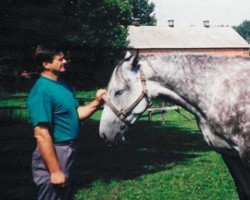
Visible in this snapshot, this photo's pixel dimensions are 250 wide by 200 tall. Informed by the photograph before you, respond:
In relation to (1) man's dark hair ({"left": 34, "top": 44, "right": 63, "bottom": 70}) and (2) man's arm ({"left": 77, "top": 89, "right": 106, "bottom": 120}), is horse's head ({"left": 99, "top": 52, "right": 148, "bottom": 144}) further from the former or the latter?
(1) man's dark hair ({"left": 34, "top": 44, "right": 63, "bottom": 70})

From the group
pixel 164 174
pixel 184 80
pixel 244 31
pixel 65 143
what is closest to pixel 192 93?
pixel 184 80

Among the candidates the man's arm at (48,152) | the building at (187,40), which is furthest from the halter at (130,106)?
the building at (187,40)

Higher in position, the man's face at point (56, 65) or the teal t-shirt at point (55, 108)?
the man's face at point (56, 65)

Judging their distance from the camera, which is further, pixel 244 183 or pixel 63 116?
pixel 244 183

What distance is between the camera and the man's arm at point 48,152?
426 cm

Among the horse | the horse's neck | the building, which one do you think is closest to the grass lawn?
the horse

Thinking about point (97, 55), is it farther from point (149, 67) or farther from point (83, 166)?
point (149, 67)

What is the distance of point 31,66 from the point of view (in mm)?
10766

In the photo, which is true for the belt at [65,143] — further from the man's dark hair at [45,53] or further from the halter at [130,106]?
the man's dark hair at [45,53]

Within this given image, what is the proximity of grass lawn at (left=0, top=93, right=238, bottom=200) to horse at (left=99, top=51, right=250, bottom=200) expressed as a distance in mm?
3632

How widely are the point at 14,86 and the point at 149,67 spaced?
6.91m

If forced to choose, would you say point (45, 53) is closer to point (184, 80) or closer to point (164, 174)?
point (184, 80)

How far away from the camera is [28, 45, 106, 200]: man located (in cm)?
430

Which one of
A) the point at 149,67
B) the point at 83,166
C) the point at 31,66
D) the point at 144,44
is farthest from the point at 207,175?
the point at 144,44
